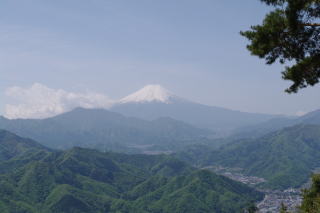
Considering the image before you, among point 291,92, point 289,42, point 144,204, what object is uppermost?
point 289,42

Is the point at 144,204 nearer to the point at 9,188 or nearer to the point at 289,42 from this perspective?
the point at 9,188

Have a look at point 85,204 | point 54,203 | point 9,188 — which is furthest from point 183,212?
point 9,188

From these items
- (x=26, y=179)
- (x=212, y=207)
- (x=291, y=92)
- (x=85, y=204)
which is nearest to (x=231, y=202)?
(x=212, y=207)

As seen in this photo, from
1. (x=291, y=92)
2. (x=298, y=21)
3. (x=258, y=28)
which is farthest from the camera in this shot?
(x=291, y=92)

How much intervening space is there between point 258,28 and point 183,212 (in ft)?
510

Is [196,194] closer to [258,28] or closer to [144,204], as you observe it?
[144,204]

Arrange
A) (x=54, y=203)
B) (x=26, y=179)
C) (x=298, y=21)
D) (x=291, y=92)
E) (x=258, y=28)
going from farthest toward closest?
1. (x=26, y=179)
2. (x=54, y=203)
3. (x=291, y=92)
4. (x=258, y=28)
5. (x=298, y=21)

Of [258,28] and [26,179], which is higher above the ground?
[258,28]

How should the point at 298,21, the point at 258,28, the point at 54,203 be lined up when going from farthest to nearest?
the point at 54,203
the point at 258,28
the point at 298,21

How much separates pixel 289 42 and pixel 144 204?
6627 inches

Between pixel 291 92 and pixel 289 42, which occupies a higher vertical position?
pixel 289 42

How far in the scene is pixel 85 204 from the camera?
166000 mm

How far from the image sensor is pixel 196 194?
185125mm

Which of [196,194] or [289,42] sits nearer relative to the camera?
[289,42]
